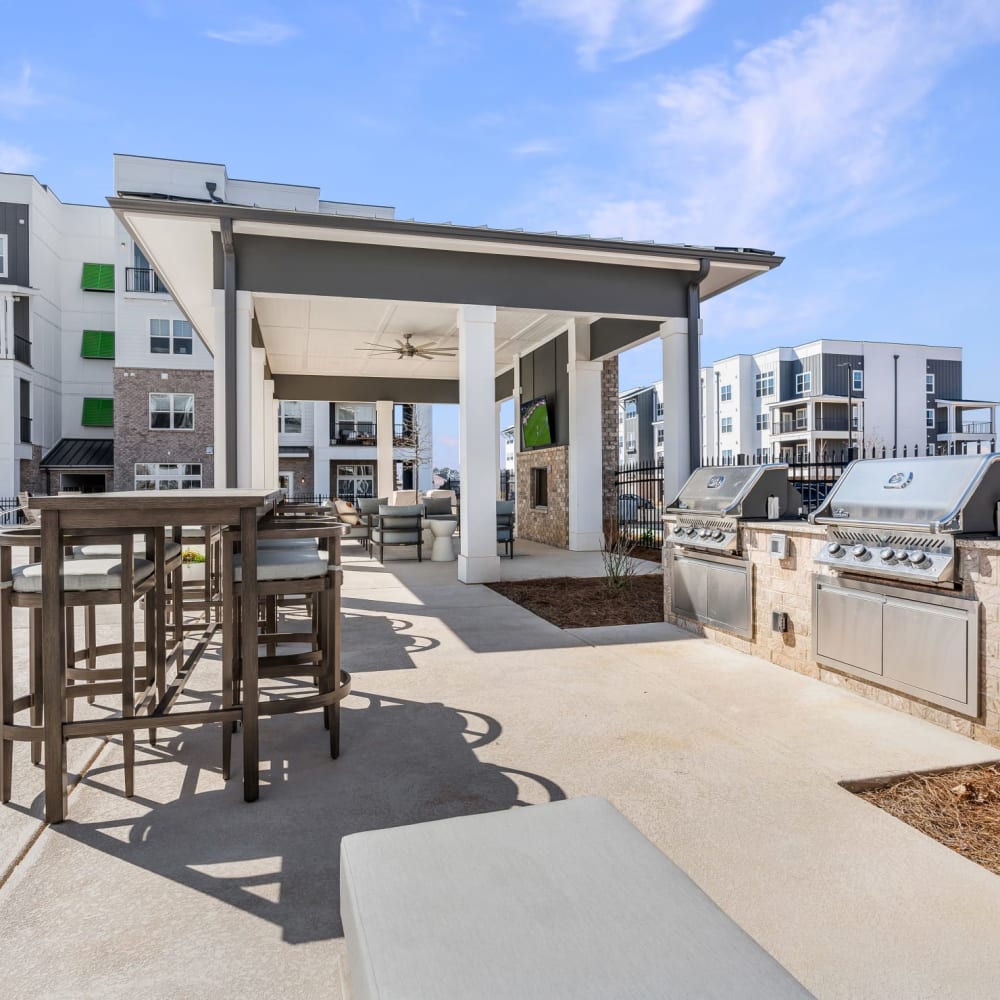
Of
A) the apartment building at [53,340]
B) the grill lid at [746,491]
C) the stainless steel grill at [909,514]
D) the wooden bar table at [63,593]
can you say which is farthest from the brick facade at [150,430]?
the stainless steel grill at [909,514]

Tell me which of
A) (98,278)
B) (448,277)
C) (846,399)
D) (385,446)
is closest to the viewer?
(448,277)

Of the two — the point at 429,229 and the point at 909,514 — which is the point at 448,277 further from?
the point at 909,514

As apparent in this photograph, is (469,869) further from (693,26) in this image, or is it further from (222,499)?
(693,26)

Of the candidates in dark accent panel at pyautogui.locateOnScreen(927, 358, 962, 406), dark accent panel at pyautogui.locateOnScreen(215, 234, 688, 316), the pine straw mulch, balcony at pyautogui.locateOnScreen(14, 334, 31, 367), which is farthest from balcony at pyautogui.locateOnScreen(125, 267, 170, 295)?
dark accent panel at pyautogui.locateOnScreen(927, 358, 962, 406)

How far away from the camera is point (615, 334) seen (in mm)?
10930

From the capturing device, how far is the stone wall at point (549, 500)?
12.6 metres

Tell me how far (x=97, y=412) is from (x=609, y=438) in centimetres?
2005

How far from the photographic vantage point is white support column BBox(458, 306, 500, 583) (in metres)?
8.30

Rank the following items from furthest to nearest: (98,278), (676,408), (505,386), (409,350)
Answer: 1. (98,278)
2. (505,386)
3. (409,350)
4. (676,408)

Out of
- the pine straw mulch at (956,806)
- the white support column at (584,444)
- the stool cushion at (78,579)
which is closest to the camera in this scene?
the pine straw mulch at (956,806)

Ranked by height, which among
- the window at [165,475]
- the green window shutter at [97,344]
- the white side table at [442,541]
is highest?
the green window shutter at [97,344]

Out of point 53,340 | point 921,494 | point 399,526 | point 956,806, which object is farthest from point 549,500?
point 53,340

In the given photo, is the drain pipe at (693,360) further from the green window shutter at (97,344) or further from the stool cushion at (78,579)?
the green window shutter at (97,344)

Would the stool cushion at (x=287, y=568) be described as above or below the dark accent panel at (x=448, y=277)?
below
